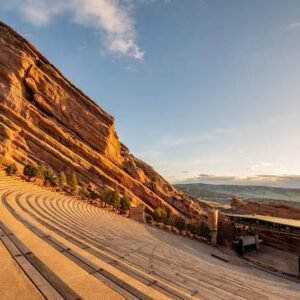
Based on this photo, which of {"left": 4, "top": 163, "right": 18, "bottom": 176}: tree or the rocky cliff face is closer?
{"left": 4, "top": 163, "right": 18, "bottom": 176}: tree

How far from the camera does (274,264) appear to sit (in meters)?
31.9

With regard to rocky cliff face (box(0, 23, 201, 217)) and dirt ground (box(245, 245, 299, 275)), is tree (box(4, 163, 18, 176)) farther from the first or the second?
dirt ground (box(245, 245, 299, 275))

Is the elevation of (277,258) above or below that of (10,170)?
below

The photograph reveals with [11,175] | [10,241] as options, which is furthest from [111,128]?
[10,241]

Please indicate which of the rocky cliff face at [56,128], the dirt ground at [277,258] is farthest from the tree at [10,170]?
the dirt ground at [277,258]

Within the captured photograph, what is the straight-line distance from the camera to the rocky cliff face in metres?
39.5

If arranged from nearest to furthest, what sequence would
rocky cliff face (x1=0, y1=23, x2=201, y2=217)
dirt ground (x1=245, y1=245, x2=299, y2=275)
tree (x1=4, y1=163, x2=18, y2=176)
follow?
tree (x1=4, y1=163, x2=18, y2=176) < dirt ground (x1=245, y1=245, x2=299, y2=275) < rocky cliff face (x1=0, y1=23, x2=201, y2=217)

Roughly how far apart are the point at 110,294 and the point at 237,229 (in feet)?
155

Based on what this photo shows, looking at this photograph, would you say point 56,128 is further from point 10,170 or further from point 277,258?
point 277,258

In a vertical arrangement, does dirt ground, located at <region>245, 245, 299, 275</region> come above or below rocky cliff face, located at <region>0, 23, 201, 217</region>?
below

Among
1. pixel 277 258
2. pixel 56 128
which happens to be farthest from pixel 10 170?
pixel 277 258

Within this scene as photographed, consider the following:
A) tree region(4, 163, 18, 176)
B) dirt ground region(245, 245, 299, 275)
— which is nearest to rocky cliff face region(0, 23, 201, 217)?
tree region(4, 163, 18, 176)

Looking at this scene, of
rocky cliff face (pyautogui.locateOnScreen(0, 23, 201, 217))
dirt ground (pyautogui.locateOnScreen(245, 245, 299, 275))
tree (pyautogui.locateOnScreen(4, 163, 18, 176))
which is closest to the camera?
tree (pyautogui.locateOnScreen(4, 163, 18, 176))

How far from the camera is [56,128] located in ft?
147
